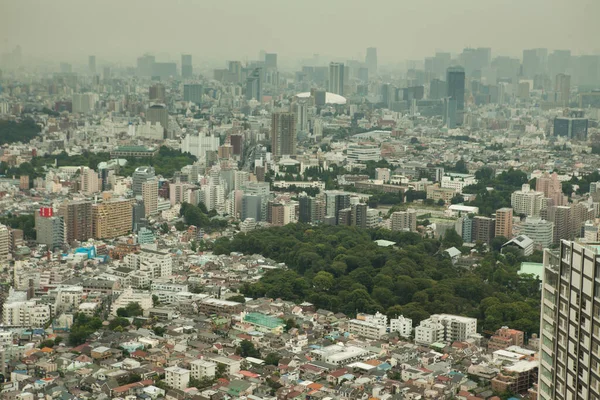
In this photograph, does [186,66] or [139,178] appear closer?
[139,178]

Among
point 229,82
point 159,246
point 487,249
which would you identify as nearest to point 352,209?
point 487,249

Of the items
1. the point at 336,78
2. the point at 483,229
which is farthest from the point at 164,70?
the point at 483,229

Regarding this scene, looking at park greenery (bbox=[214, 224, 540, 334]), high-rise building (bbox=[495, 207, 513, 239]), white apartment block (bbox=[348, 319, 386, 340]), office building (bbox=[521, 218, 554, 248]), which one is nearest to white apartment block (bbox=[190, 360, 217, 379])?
white apartment block (bbox=[348, 319, 386, 340])

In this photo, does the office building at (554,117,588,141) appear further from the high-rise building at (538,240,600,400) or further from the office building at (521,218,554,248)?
the high-rise building at (538,240,600,400)

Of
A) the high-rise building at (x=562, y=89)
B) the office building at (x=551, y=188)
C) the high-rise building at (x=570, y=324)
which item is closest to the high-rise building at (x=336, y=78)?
the high-rise building at (x=562, y=89)

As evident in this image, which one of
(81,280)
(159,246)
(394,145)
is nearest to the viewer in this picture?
(81,280)

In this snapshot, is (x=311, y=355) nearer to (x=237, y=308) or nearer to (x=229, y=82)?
(x=237, y=308)

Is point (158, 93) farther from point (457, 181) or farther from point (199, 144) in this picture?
point (457, 181)
